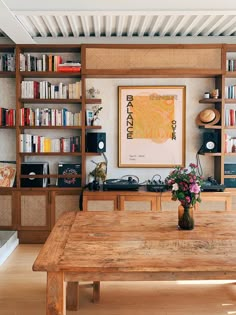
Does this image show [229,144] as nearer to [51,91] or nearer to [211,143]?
[211,143]

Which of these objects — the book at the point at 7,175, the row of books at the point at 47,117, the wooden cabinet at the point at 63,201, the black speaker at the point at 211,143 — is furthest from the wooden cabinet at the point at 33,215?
the black speaker at the point at 211,143

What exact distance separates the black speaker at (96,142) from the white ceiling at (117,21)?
50.8 inches

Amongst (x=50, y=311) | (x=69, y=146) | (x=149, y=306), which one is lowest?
(x=149, y=306)

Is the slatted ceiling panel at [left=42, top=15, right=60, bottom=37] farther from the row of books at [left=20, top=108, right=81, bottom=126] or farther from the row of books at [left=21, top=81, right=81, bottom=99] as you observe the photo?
the row of books at [left=20, top=108, right=81, bottom=126]

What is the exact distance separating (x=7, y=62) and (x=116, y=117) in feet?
5.25

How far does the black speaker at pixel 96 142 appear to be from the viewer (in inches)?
205

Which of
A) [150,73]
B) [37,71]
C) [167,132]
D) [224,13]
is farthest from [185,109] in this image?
[37,71]

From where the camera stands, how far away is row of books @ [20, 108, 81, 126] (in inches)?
206

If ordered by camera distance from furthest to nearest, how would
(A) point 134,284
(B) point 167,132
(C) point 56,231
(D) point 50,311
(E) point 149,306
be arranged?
(B) point 167,132 → (A) point 134,284 → (E) point 149,306 → (C) point 56,231 → (D) point 50,311

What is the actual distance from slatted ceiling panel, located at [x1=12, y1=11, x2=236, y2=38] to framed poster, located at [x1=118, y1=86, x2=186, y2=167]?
0.73 meters

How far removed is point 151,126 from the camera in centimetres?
540

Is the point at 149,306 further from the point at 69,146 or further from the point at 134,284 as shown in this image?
the point at 69,146

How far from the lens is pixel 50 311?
2.17m

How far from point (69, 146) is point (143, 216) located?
88.6 inches
